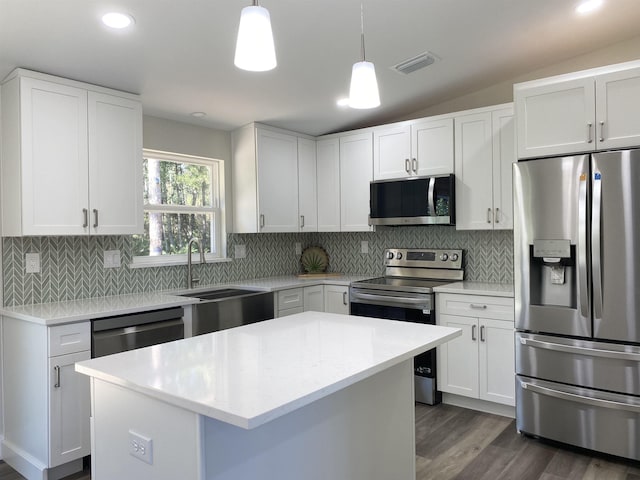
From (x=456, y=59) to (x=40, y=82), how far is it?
269 cm

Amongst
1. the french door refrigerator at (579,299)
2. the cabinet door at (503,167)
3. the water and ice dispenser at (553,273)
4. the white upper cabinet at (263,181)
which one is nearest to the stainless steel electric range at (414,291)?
the cabinet door at (503,167)

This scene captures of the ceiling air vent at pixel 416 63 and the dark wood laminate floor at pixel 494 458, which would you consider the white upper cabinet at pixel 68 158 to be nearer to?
the dark wood laminate floor at pixel 494 458

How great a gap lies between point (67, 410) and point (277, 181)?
245cm

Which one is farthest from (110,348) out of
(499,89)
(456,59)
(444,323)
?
(499,89)

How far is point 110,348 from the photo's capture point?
8.89 feet

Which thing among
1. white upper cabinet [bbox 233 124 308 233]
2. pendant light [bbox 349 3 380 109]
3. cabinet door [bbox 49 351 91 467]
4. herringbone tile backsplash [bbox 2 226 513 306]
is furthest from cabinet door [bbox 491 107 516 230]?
cabinet door [bbox 49 351 91 467]

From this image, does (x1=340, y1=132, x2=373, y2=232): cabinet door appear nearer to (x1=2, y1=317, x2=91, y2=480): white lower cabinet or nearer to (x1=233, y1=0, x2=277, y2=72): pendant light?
(x1=2, y1=317, x2=91, y2=480): white lower cabinet

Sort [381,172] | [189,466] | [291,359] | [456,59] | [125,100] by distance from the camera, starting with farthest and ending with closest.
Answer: [381,172] < [456,59] < [125,100] < [291,359] < [189,466]

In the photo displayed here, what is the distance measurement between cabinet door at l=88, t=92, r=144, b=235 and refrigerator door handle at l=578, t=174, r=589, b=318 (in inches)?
109

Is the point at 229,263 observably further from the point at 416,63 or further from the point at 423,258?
the point at 416,63

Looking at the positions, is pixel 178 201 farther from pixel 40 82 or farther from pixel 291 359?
pixel 291 359

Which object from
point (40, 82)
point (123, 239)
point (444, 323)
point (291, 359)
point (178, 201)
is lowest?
point (444, 323)

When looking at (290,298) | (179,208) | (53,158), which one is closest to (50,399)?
(53,158)

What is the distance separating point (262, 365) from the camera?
61.9 inches
